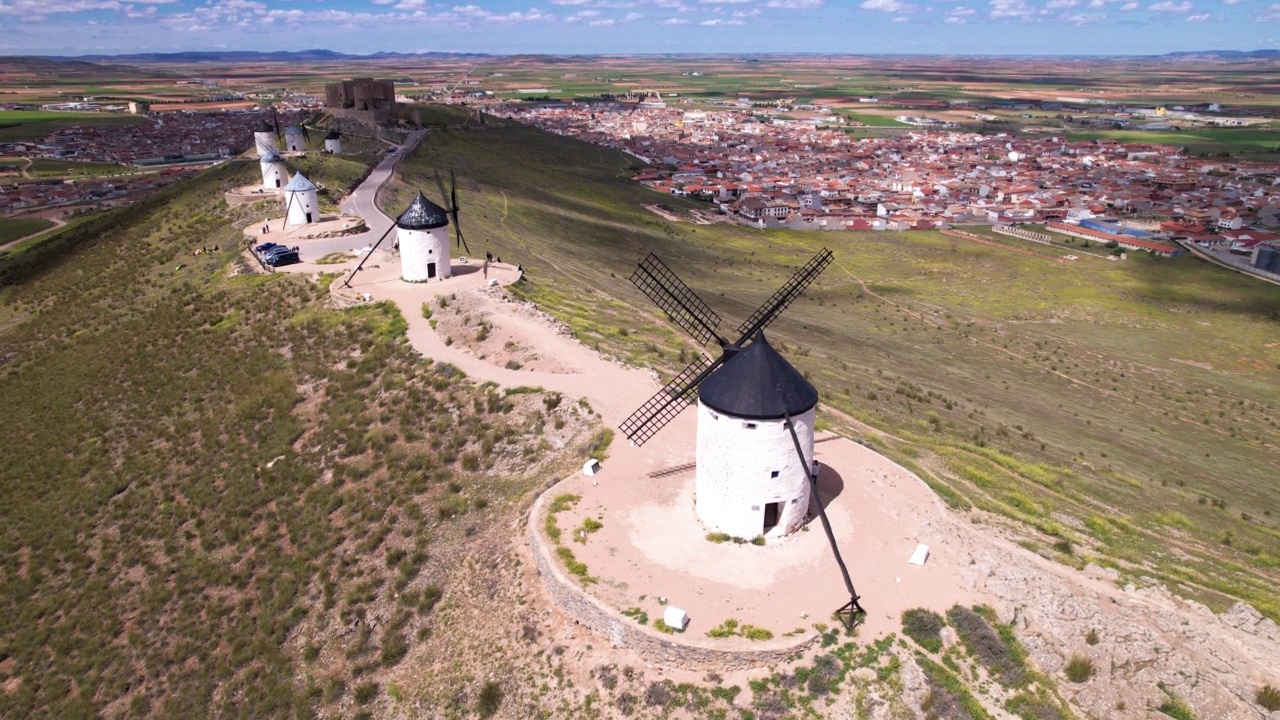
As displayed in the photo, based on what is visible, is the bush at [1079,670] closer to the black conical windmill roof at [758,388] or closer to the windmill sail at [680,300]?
the black conical windmill roof at [758,388]

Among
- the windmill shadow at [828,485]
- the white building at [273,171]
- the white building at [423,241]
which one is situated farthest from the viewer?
the white building at [273,171]

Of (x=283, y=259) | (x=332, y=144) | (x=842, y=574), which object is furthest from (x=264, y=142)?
(x=842, y=574)

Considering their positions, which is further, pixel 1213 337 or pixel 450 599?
pixel 1213 337

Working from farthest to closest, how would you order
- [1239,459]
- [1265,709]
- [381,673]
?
[1239,459]
[381,673]
[1265,709]

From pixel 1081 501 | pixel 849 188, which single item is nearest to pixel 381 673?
pixel 1081 501

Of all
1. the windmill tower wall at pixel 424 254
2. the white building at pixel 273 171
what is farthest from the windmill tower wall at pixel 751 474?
the white building at pixel 273 171

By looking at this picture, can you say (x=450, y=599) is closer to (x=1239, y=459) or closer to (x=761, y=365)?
(x=761, y=365)

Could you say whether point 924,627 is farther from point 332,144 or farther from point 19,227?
point 19,227

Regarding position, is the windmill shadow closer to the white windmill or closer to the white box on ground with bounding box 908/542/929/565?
the white windmill
